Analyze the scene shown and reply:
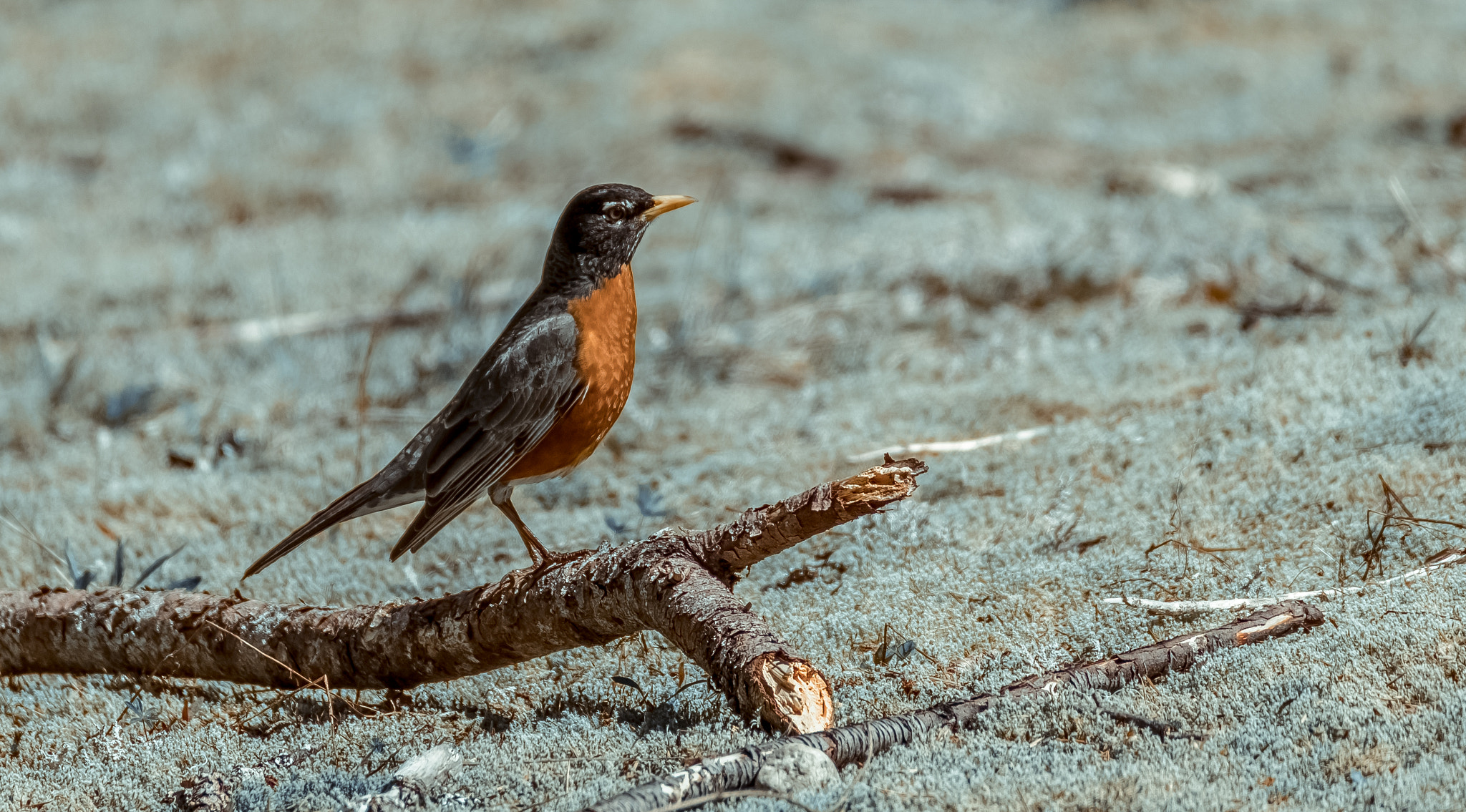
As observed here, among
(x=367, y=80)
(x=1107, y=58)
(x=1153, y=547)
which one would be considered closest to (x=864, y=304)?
(x=1153, y=547)

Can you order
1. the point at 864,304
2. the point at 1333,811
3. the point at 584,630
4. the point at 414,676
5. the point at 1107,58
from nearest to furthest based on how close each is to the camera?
1. the point at 1333,811
2. the point at 584,630
3. the point at 414,676
4. the point at 864,304
5. the point at 1107,58

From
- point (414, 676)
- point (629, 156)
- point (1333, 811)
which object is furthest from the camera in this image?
point (629, 156)

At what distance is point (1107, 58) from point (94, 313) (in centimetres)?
752

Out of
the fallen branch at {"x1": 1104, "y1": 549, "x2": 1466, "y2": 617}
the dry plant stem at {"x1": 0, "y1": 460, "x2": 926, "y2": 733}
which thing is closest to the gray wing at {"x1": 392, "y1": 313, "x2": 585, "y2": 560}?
the dry plant stem at {"x1": 0, "y1": 460, "x2": 926, "y2": 733}

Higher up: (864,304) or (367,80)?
(367,80)

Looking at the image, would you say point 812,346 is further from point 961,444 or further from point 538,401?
point 538,401

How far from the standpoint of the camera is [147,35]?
10.1 metres

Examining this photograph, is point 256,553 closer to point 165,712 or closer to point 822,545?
point 165,712

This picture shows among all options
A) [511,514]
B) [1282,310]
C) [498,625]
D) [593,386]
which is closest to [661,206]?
[593,386]

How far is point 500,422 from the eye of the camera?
10.7 ft

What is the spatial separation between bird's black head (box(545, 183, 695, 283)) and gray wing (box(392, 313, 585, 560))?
0.95 ft

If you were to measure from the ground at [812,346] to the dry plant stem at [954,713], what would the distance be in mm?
51

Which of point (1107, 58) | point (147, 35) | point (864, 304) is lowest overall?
point (864, 304)

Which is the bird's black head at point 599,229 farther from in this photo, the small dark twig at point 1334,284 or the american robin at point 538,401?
the small dark twig at point 1334,284
